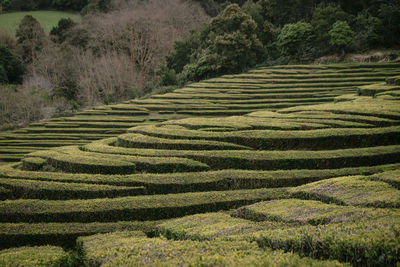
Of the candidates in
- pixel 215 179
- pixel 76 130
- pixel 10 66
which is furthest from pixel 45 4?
pixel 215 179

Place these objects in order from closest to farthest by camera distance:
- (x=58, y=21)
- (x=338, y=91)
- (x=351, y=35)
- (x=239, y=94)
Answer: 1. (x=338, y=91)
2. (x=239, y=94)
3. (x=351, y=35)
4. (x=58, y=21)

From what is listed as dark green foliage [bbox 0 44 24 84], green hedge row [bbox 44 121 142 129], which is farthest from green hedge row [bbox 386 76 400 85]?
dark green foliage [bbox 0 44 24 84]

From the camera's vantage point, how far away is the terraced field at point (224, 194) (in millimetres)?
7281

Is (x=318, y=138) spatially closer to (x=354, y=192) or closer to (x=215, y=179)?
(x=215, y=179)

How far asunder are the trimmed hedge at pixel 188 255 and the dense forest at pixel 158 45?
33568mm

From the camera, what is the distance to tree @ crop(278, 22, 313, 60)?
48.5m

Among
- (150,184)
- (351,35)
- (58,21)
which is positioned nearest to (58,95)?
(58,21)

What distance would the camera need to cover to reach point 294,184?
47.9 feet

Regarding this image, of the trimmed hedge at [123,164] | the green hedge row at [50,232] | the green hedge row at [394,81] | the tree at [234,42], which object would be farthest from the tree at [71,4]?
the green hedge row at [50,232]

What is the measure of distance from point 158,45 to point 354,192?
5711cm

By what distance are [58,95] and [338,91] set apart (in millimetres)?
41034

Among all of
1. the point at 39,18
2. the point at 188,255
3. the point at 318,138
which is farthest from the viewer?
the point at 39,18

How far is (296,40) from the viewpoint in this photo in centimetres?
4850

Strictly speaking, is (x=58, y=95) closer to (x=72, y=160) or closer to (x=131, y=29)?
(x=131, y=29)
